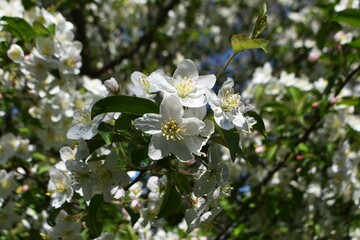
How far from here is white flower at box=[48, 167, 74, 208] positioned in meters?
1.78

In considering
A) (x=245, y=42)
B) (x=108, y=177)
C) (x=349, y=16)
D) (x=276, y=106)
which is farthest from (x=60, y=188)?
(x=276, y=106)

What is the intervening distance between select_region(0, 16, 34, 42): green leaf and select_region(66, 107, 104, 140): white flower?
0.92m

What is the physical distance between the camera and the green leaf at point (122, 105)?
143cm

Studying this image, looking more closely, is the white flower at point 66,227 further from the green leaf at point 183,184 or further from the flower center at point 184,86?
the flower center at point 184,86

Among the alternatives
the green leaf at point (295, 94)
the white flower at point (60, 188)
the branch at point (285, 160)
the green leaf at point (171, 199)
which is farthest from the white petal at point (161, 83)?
the green leaf at point (295, 94)

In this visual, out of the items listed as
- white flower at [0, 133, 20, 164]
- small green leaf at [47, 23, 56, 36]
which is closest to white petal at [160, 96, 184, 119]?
small green leaf at [47, 23, 56, 36]

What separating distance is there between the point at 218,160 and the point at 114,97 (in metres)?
0.38

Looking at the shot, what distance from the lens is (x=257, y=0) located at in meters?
6.80

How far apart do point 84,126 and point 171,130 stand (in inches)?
12.8

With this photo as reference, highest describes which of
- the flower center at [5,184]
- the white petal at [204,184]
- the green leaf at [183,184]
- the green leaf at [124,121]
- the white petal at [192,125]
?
the white petal at [192,125]

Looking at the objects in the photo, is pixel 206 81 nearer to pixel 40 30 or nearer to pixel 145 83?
pixel 145 83

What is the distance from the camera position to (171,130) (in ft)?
4.66

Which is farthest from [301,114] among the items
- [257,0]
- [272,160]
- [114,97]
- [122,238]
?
[257,0]

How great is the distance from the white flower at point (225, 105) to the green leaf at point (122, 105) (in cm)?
20
